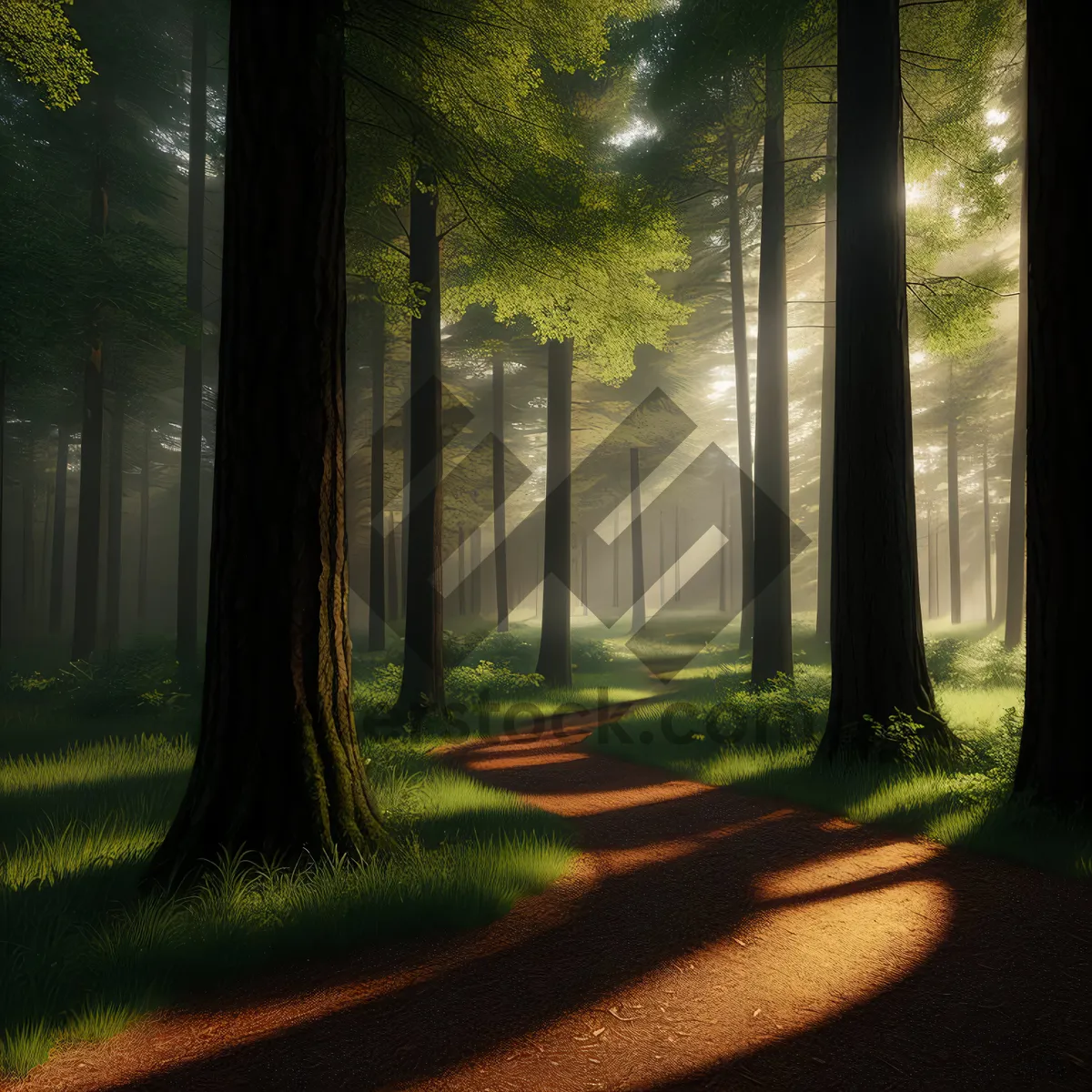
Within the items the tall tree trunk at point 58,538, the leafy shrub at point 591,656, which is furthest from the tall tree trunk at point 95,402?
the tall tree trunk at point 58,538

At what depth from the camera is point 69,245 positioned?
43.1ft

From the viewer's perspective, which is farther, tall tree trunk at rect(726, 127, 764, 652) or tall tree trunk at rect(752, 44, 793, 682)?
tall tree trunk at rect(726, 127, 764, 652)

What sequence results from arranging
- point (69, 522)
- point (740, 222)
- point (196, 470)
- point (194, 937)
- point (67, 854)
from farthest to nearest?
point (69, 522), point (740, 222), point (196, 470), point (67, 854), point (194, 937)

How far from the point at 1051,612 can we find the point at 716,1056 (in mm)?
4636

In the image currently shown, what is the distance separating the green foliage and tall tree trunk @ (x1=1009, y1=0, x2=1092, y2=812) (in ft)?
25.9

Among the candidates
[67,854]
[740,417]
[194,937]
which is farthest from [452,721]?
[740,417]

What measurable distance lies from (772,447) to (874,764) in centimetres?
748

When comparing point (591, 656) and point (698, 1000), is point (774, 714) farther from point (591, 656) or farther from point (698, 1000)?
point (591, 656)

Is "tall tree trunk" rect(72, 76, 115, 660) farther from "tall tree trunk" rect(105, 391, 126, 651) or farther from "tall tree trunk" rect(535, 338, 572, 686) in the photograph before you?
"tall tree trunk" rect(535, 338, 572, 686)

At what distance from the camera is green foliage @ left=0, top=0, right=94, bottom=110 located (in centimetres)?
650

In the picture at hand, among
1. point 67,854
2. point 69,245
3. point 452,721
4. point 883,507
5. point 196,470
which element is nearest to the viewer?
point 67,854

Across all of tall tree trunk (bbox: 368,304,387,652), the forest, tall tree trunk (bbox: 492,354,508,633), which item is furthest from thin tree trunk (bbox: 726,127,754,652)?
tall tree trunk (bbox: 368,304,387,652)

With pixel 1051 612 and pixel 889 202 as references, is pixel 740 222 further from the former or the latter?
pixel 1051 612

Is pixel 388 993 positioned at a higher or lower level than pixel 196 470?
lower
